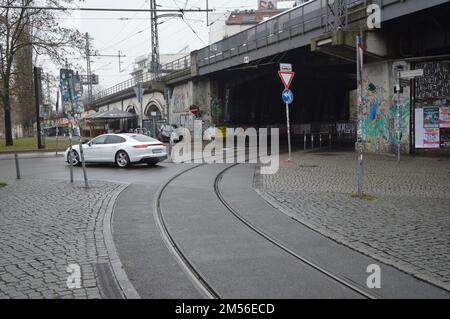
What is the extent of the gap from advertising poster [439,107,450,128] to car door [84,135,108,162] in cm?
1333

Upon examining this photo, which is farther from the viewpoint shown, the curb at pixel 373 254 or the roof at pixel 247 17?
the roof at pixel 247 17

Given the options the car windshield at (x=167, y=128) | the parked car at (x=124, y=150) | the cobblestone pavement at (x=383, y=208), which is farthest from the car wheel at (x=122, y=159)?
the car windshield at (x=167, y=128)

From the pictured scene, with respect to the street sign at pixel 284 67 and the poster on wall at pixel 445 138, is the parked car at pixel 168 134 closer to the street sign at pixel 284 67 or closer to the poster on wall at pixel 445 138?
the street sign at pixel 284 67

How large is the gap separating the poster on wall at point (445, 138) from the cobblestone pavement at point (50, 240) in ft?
44.3

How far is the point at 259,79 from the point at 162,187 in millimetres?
26703

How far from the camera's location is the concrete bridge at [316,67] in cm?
1914

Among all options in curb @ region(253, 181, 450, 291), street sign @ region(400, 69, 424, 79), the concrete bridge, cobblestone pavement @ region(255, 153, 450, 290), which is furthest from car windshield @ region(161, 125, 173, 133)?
curb @ region(253, 181, 450, 291)

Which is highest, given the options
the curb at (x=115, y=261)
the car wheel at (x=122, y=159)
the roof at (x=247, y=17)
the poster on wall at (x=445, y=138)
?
the roof at (x=247, y=17)

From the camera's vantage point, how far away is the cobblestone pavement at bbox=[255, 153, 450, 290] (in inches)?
241

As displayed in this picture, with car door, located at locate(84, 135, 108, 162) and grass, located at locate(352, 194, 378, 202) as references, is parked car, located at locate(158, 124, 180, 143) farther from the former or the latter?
grass, located at locate(352, 194, 378, 202)

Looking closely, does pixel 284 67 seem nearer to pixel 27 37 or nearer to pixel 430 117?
pixel 430 117

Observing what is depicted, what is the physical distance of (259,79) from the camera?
1494 inches

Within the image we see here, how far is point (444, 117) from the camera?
19141 mm
